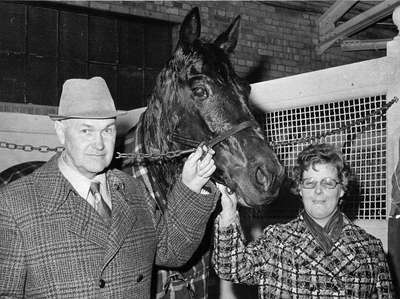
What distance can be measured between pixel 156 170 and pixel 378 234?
1944 millimetres

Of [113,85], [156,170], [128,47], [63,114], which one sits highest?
[128,47]

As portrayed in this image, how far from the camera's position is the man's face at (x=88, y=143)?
6.80ft

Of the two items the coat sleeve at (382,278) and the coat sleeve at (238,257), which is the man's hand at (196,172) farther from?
the coat sleeve at (382,278)

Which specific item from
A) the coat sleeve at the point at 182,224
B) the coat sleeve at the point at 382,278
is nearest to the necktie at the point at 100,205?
the coat sleeve at the point at 182,224

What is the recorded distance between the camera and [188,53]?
2908 mm

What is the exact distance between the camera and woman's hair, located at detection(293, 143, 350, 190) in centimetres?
254

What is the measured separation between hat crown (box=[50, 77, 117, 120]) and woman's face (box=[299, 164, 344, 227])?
101 centimetres

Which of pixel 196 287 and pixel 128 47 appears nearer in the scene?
pixel 196 287

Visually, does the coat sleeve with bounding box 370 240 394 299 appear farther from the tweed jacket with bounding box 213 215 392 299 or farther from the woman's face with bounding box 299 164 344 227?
the woman's face with bounding box 299 164 344 227

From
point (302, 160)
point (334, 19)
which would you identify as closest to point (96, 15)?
point (334, 19)

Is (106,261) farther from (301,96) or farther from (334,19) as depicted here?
(334,19)

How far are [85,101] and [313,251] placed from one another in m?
1.26

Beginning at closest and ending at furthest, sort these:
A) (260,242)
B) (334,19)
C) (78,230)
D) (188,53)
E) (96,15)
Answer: (78,230)
(260,242)
(188,53)
(96,15)
(334,19)

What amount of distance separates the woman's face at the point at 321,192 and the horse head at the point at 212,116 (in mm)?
172
